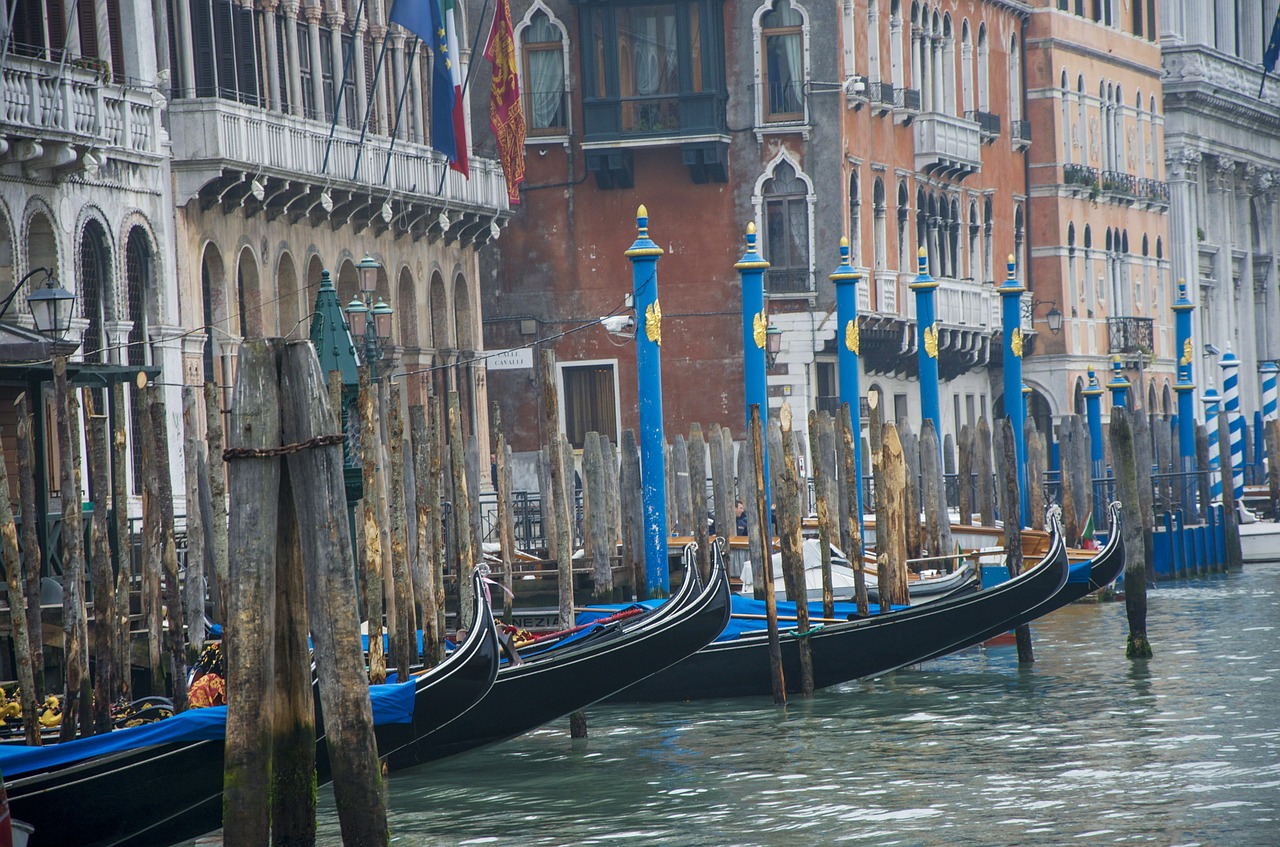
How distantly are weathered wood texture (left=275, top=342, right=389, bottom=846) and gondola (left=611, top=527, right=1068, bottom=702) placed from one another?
6.54 metres

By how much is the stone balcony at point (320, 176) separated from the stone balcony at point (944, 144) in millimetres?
6756

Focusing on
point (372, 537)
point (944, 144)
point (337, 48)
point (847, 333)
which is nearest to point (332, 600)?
point (372, 537)

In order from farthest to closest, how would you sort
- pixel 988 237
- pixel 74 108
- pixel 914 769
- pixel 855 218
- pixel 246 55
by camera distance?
pixel 988 237 < pixel 855 218 < pixel 246 55 < pixel 74 108 < pixel 914 769

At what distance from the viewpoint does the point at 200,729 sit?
29.5 feet

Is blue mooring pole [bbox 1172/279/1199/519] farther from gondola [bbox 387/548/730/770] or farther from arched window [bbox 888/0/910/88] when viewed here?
gondola [bbox 387/548/730/770]

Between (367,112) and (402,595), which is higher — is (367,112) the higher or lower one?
the higher one

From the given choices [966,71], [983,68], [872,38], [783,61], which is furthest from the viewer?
[983,68]

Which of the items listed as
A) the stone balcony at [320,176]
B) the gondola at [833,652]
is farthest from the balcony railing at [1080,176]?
the gondola at [833,652]

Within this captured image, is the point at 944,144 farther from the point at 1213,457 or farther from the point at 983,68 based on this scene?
the point at 1213,457

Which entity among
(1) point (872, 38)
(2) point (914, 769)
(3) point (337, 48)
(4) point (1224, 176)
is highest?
(1) point (872, 38)

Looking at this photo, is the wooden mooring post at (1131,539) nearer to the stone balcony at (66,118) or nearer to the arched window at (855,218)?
the stone balcony at (66,118)

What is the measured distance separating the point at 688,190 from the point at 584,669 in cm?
1653

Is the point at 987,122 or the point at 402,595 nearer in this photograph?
the point at 402,595

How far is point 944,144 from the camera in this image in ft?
104
